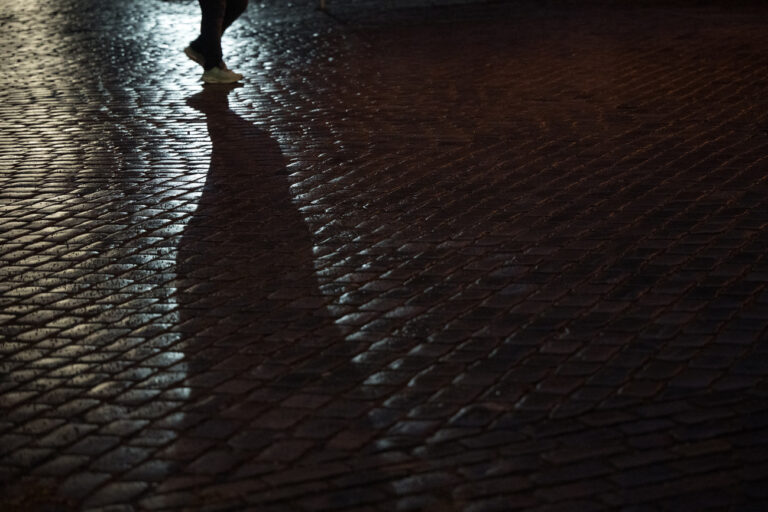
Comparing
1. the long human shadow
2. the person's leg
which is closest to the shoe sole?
the person's leg

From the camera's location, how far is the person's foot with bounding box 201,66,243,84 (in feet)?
32.6

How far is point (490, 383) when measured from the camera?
12.8 ft

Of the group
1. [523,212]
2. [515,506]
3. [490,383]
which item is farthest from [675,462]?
[523,212]

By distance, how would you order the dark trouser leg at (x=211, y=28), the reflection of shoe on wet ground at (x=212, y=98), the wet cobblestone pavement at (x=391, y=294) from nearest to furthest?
the wet cobblestone pavement at (x=391, y=294) → the reflection of shoe on wet ground at (x=212, y=98) → the dark trouser leg at (x=211, y=28)

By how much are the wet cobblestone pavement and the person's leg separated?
76cm

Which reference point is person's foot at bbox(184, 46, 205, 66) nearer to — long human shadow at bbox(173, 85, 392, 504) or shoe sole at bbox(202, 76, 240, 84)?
shoe sole at bbox(202, 76, 240, 84)

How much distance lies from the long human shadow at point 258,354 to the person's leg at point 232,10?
3.89 metres

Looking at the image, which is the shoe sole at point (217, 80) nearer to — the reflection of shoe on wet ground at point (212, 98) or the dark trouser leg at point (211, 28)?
the reflection of shoe on wet ground at point (212, 98)

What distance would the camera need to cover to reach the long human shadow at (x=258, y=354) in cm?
348

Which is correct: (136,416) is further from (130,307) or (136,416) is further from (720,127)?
(720,127)

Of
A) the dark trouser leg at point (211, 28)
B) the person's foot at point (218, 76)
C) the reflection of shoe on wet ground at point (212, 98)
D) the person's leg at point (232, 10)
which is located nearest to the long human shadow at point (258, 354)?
the reflection of shoe on wet ground at point (212, 98)

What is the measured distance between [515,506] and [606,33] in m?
9.78

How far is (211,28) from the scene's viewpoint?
380 inches

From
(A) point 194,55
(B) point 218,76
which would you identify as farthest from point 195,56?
(B) point 218,76
